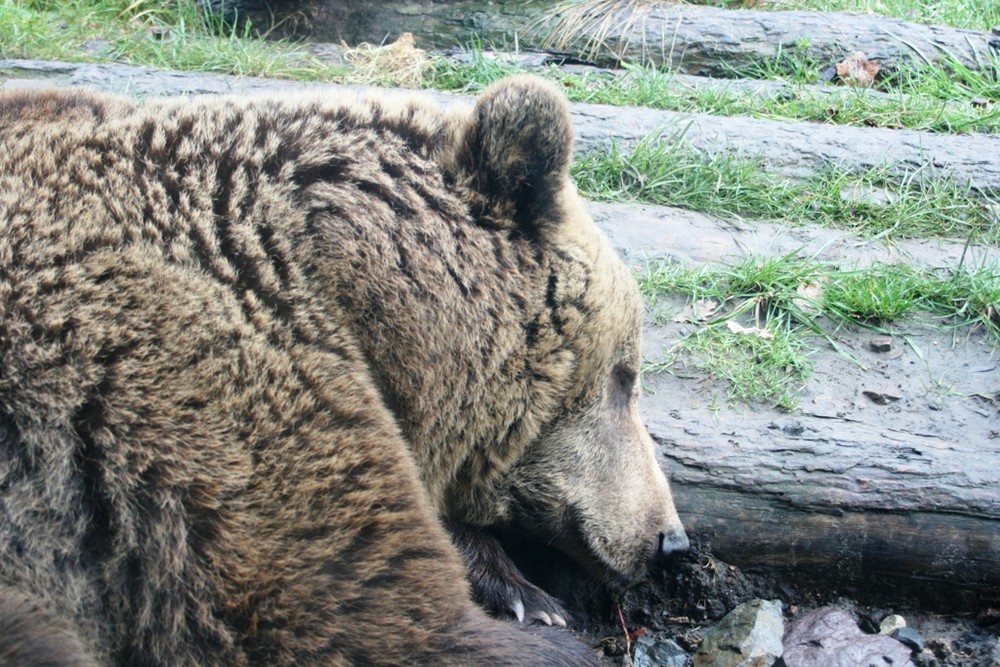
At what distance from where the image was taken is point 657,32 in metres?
8.79

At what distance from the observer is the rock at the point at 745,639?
352cm

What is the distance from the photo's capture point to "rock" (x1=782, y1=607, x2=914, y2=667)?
3.54 m

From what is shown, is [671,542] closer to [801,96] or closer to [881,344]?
[881,344]

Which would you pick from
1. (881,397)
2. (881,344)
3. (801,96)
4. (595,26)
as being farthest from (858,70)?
(881,397)

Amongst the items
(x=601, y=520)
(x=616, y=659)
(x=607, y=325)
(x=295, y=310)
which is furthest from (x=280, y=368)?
(x=616, y=659)

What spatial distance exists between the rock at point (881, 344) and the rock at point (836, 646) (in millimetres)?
1542

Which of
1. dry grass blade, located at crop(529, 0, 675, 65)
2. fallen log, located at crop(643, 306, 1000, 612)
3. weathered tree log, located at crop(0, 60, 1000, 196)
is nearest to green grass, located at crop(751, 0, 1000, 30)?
dry grass blade, located at crop(529, 0, 675, 65)

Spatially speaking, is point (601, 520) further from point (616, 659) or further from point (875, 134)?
point (875, 134)

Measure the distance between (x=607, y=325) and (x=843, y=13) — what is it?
6.86 metres

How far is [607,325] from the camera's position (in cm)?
344

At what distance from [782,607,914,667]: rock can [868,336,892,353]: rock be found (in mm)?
1542

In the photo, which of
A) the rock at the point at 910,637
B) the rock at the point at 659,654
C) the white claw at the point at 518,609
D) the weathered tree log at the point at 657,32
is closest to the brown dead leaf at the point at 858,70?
the weathered tree log at the point at 657,32

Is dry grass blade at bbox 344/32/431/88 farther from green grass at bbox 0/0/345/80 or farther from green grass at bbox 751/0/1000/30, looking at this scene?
green grass at bbox 751/0/1000/30

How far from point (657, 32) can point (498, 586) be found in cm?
640
